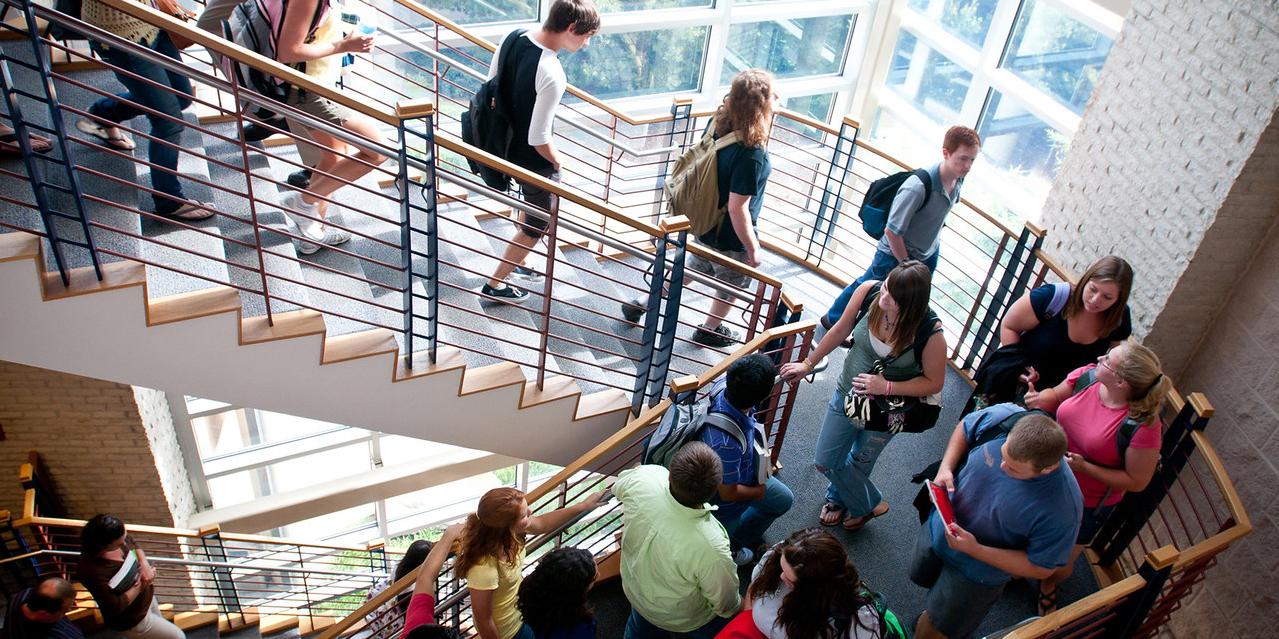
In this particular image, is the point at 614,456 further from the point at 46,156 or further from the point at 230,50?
the point at 46,156

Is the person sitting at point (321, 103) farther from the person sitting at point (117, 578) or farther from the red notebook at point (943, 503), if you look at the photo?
the red notebook at point (943, 503)

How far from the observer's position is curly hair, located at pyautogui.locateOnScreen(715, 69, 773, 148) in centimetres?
388

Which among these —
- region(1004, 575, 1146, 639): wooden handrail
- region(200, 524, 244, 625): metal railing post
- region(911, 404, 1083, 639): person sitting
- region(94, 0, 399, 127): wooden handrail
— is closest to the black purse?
region(911, 404, 1083, 639): person sitting

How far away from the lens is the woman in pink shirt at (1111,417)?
3.08 meters

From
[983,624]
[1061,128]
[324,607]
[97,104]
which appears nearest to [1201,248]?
[983,624]

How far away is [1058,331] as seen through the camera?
371 centimetres

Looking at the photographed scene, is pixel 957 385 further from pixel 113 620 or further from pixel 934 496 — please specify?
pixel 113 620

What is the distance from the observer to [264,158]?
4234mm

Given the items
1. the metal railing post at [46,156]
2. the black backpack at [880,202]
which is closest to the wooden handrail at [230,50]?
the metal railing post at [46,156]

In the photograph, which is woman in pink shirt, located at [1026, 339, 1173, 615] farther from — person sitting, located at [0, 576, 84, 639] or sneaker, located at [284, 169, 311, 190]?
person sitting, located at [0, 576, 84, 639]

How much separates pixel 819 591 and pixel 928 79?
6.88m

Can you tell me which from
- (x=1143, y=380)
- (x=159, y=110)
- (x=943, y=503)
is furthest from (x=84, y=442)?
(x=1143, y=380)

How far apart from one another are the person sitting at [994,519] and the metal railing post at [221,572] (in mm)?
4505

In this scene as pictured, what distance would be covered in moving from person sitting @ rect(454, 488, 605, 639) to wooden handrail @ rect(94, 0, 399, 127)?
130 centimetres
